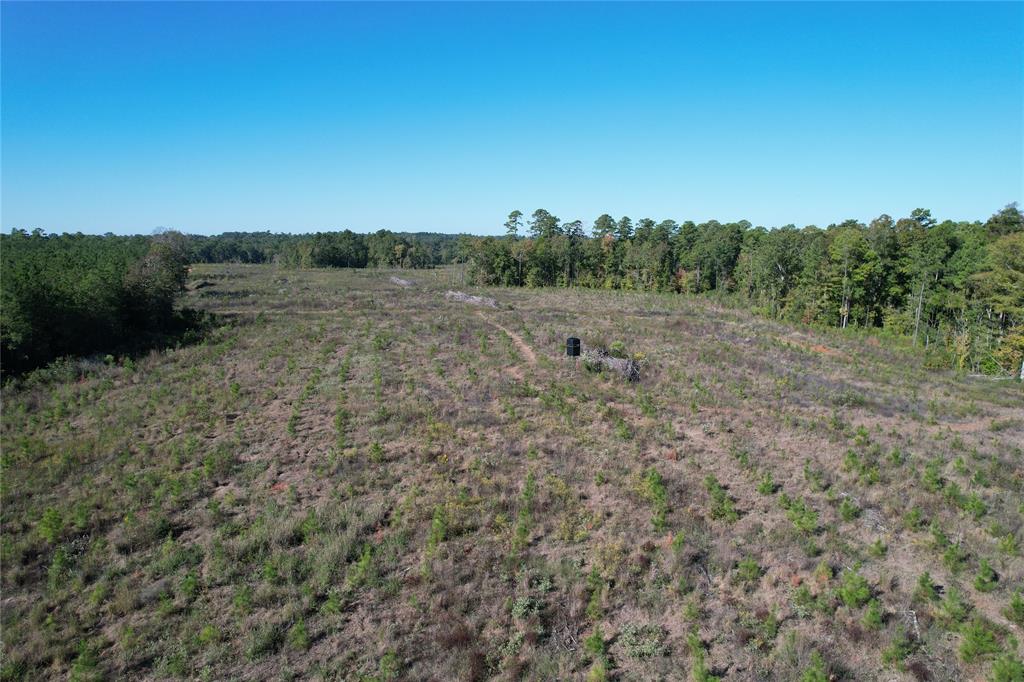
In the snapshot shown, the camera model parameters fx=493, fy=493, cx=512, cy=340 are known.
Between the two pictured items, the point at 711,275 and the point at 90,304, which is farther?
the point at 711,275

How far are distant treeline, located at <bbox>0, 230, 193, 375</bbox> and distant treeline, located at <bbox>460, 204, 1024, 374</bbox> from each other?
45.3 metres

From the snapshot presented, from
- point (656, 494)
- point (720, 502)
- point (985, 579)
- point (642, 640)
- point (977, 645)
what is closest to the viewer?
point (977, 645)

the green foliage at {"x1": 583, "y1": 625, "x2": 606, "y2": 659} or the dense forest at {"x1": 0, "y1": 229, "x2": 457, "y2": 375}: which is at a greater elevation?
the dense forest at {"x1": 0, "y1": 229, "x2": 457, "y2": 375}

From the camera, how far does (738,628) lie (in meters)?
7.75

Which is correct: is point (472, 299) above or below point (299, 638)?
above

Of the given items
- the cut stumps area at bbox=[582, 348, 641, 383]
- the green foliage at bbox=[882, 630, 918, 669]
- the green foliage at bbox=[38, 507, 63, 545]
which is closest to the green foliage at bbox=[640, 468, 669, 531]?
the green foliage at bbox=[882, 630, 918, 669]

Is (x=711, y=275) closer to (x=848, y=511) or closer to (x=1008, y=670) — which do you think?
(x=848, y=511)

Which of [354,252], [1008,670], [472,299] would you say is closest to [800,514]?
[1008,670]

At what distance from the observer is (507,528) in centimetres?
1050

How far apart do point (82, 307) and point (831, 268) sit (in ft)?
184

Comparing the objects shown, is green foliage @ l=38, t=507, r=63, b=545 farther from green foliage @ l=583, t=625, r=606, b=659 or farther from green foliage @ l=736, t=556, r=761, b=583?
green foliage @ l=736, t=556, r=761, b=583

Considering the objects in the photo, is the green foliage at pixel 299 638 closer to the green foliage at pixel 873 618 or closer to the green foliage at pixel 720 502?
the green foliage at pixel 720 502

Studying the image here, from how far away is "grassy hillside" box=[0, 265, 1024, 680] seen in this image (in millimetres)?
7410

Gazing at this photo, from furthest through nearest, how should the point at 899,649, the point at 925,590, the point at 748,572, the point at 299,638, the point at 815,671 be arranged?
the point at 748,572 → the point at 925,590 → the point at 299,638 → the point at 899,649 → the point at 815,671
